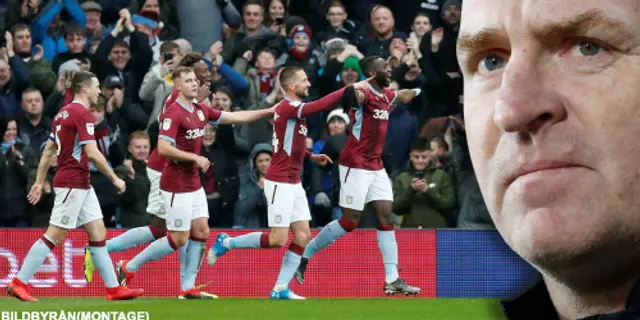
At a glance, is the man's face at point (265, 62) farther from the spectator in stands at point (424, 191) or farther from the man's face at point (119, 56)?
the spectator in stands at point (424, 191)

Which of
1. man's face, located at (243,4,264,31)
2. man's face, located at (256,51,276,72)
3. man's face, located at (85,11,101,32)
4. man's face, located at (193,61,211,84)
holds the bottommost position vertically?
man's face, located at (193,61,211,84)

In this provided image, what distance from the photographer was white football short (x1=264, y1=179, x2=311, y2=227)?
1076cm

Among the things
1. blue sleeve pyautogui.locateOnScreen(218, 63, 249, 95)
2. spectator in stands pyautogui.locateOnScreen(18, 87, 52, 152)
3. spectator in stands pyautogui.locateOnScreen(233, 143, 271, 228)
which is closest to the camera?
spectator in stands pyautogui.locateOnScreen(233, 143, 271, 228)

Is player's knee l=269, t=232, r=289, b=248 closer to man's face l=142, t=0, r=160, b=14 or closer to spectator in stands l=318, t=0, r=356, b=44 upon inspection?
spectator in stands l=318, t=0, r=356, b=44

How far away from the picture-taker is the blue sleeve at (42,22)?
13.0m

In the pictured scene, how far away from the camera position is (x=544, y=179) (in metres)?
0.88

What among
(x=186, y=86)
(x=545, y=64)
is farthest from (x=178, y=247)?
(x=545, y=64)

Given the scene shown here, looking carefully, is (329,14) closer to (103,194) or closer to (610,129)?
(103,194)

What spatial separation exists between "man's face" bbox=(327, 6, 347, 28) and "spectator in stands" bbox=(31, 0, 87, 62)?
9.28 ft

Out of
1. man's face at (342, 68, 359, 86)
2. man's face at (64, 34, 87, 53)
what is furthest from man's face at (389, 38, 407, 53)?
man's face at (64, 34, 87, 53)

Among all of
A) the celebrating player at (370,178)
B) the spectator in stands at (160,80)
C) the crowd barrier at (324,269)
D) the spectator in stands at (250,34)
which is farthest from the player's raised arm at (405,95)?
the spectator in stands at (160,80)

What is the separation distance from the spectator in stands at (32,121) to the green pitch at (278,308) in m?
1.80

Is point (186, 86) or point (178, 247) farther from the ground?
point (186, 86)

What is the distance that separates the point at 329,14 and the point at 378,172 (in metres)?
2.26
